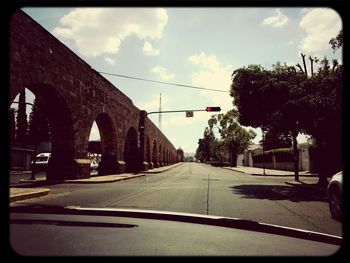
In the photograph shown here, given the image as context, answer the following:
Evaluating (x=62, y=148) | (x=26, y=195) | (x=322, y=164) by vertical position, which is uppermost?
(x=62, y=148)

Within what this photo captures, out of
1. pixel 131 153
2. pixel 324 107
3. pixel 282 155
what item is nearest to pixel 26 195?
pixel 324 107

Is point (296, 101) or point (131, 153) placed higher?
point (296, 101)

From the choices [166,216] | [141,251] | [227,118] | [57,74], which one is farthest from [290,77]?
[227,118]

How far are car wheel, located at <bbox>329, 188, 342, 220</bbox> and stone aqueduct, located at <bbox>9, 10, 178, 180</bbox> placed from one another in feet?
34.6

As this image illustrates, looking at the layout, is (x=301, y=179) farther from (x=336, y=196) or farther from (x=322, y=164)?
(x=336, y=196)

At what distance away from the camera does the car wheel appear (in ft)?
24.7

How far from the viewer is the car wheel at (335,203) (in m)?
7.54

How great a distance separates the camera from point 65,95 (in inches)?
681

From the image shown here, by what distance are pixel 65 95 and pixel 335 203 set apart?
1364 cm

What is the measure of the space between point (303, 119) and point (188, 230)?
11528mm

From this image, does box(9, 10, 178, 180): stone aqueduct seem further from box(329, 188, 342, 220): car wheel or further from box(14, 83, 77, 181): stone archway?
box(329, 188, 342, 220): car wheel

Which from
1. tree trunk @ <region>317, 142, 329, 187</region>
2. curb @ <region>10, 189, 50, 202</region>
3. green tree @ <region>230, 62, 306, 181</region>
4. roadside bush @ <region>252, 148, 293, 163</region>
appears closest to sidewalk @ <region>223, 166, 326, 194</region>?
tree trunk @ <region>317, 142, 329, 187</region>

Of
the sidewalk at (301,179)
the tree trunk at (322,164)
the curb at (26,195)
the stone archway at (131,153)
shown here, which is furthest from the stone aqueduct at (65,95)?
the tree trunk at (322,164)

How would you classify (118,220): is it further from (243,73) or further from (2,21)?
(243,73)
